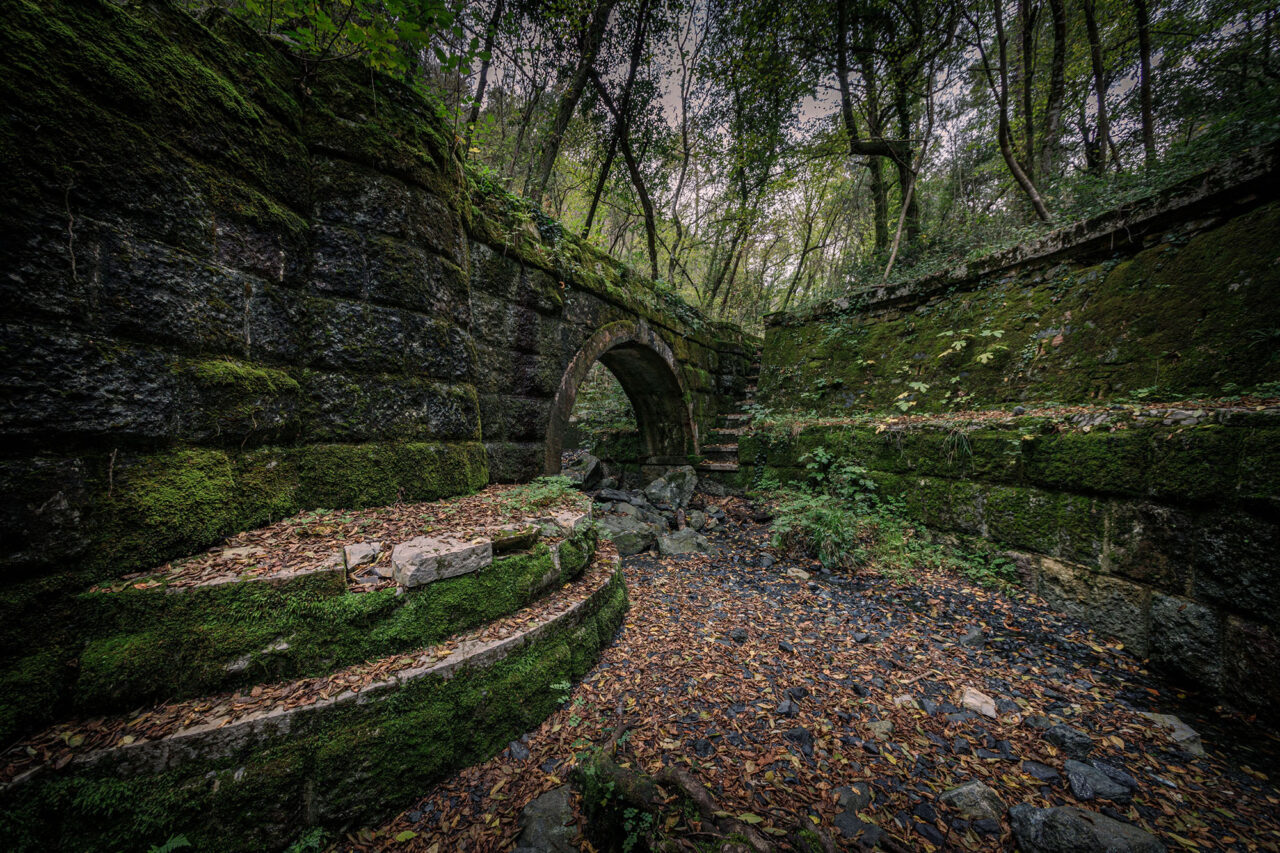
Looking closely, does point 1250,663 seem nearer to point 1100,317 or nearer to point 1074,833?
point 1074,833

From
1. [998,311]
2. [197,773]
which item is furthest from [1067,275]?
[197,773]

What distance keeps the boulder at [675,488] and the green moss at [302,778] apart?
408 cm

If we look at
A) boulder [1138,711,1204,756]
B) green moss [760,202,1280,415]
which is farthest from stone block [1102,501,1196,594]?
green moss [760,202,1280,415]

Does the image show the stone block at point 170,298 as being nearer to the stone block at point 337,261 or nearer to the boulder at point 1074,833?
the stone block at point 337,261

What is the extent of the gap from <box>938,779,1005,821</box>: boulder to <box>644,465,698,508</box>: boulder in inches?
173

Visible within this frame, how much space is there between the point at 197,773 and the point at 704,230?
15.5m

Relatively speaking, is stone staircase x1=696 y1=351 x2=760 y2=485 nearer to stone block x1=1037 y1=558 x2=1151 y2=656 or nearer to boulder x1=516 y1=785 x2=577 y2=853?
stone block x1=1037 y1=558 x2=1151 y2=656

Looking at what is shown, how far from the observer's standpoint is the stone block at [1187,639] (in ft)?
7.54

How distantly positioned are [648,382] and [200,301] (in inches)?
228

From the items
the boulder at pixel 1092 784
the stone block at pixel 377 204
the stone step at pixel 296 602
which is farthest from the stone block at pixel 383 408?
the boulder at pixel 1092 784

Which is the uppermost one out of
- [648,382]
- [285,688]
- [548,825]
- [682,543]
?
[648,382]

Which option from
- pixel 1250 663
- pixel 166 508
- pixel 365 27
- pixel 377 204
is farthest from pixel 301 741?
pixel 1250 663

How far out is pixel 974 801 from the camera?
174 centimetres

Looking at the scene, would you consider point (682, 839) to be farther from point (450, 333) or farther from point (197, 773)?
point (450, 333)
